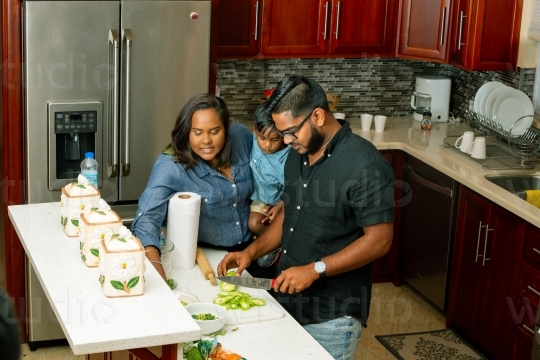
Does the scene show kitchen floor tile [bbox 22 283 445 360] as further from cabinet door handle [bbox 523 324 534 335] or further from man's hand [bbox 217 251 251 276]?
man's hand [bbox 217 251 251 276]

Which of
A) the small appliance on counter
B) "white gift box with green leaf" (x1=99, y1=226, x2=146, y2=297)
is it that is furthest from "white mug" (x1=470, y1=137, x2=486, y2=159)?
"white gift box with green leaf" (x1=99, y1=226, x2=146, y2=297)

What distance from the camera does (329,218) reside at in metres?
2.65

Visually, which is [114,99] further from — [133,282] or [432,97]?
[432,97]

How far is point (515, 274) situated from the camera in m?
3.67

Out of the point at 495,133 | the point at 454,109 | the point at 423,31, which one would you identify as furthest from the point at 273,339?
the point at 454,109

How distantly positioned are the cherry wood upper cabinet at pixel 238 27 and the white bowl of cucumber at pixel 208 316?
7.10ft

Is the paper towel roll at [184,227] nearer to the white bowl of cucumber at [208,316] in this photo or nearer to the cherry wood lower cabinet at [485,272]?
the white bowl of cucumber at [208,316]

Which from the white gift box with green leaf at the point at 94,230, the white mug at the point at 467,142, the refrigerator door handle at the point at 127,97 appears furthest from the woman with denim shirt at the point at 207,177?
the white mug at the point at 467,142

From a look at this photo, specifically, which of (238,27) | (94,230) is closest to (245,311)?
(94,230)

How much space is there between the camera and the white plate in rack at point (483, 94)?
14.5ft

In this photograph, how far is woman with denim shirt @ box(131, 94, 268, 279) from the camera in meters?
2.81

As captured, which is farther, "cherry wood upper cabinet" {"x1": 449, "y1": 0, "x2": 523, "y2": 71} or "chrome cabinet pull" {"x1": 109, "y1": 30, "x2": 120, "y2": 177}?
"cherry wood upper cabinet" {"x1": 449, "y1": 0, "x2": 523, "y2": 71}

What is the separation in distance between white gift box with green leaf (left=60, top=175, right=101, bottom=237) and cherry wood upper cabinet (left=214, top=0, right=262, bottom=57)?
5.88 ft

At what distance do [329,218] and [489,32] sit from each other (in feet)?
6.85
